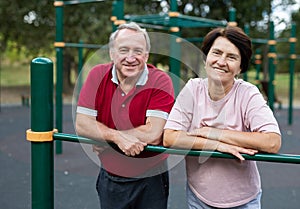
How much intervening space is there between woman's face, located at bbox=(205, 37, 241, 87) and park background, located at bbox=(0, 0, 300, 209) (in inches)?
82.9

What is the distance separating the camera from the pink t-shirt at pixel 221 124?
154cm

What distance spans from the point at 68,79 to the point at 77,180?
40.8ft

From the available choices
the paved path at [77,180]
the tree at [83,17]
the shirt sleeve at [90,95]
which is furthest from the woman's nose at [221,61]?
the tree at [83,17]

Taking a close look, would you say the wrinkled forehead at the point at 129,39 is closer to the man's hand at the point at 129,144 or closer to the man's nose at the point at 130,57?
the man's nose at the point at 130,57

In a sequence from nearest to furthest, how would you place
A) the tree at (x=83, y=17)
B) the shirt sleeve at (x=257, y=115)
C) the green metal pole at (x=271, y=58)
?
the shirt sleeve at (x=257, y=115) → the green metal pole at (x=271, y=58) → the tree at (x=83, y=17)

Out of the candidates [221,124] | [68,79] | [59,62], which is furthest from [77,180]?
[68,79]

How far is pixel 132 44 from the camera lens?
66.2 inches

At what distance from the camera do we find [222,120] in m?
1.56

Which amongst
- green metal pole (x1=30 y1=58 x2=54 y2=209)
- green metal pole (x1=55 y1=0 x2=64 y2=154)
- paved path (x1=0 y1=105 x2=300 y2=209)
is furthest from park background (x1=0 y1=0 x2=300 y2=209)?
green metal pole (x1=30 y1=58 x2=54 y2=209)

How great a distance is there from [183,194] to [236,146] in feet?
8.00

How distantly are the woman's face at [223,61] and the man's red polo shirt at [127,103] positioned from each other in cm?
24

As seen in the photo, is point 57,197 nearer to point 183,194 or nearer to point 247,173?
point 183,194

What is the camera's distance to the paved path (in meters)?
3.53

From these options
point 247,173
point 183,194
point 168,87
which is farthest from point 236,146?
point 183,194
